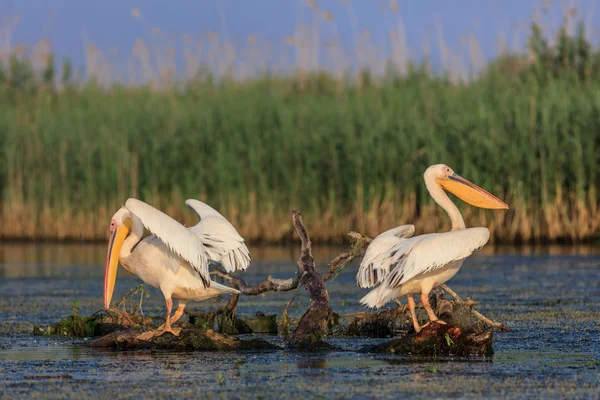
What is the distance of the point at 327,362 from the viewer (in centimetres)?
629

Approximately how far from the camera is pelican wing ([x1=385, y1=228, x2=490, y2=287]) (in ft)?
21.4

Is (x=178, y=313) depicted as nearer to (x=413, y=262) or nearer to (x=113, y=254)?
(x=113, y=254)

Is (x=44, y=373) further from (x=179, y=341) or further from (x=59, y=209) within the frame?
(x=59, y=209)

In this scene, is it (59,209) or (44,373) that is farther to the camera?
(59,209)

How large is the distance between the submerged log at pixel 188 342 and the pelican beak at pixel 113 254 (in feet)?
0.79

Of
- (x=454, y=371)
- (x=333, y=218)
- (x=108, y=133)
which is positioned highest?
(x=108, y=133)

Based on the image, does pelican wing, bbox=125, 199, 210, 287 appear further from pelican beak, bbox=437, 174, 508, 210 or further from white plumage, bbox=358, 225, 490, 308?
pelican beak, bbox=437, 174, 508, 210

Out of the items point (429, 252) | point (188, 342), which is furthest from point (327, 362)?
point (188, 342)

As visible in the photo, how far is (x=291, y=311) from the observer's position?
29.9 ft

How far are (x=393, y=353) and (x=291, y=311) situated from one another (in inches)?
102

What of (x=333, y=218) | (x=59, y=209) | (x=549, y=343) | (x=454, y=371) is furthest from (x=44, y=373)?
(x=59, y=209)

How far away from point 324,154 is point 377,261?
8.04 m

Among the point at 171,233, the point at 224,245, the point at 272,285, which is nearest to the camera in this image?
the point at 171,233

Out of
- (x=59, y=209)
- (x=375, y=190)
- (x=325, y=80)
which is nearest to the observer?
(x=375, y=190)
